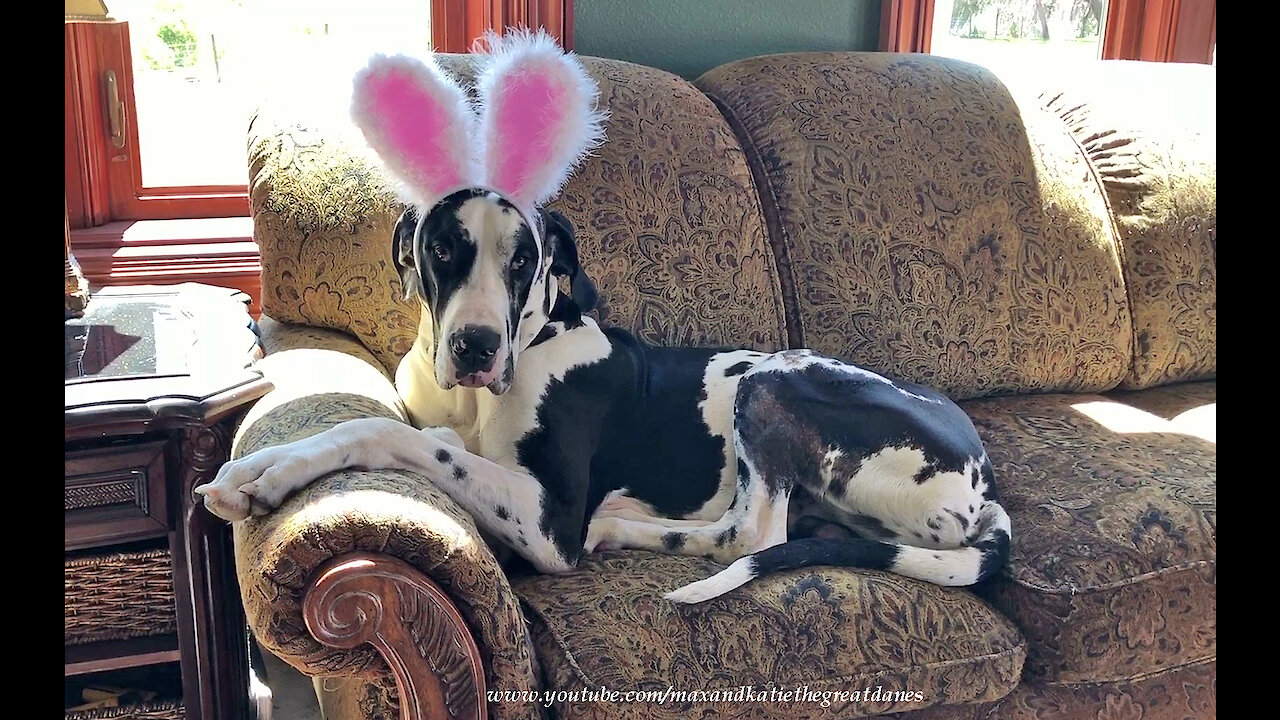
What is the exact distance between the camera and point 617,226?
2.19 m

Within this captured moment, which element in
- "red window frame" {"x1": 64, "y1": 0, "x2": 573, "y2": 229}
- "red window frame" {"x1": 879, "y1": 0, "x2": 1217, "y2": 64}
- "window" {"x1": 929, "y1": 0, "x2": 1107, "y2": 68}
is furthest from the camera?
"red window frame" {"x1": 879, "y1": 0, "x2": 1217, "y2": 64}

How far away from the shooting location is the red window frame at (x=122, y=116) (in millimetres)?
2533

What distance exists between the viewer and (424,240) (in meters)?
1.62

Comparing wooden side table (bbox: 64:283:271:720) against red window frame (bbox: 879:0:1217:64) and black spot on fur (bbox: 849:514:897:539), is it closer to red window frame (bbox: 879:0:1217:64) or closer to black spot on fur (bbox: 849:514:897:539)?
black spot on fur (bbox: 849:514:897:539)

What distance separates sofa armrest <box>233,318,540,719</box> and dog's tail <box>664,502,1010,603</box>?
0.38m

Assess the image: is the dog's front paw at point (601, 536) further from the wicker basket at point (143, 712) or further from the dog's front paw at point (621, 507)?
the wicker basket at point (143, 712)

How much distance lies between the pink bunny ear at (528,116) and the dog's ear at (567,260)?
58 mm

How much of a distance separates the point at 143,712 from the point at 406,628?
2.30ft

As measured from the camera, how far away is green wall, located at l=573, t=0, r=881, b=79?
273 cm

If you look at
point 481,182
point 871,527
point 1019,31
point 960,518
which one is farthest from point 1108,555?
point 1019,31

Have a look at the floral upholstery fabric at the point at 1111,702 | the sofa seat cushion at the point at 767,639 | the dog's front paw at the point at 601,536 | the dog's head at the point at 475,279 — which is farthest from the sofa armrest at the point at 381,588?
the floral upholstery fabric at the point at 1111,702

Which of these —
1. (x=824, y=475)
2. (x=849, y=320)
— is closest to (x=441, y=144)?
(x=824, y=475)

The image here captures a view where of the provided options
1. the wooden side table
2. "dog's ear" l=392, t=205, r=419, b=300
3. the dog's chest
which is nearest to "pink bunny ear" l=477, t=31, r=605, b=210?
"dog's ear" l=392, t=205, r=419, b=300

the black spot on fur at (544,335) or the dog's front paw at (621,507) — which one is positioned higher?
the black spot on fur at (544,335)
